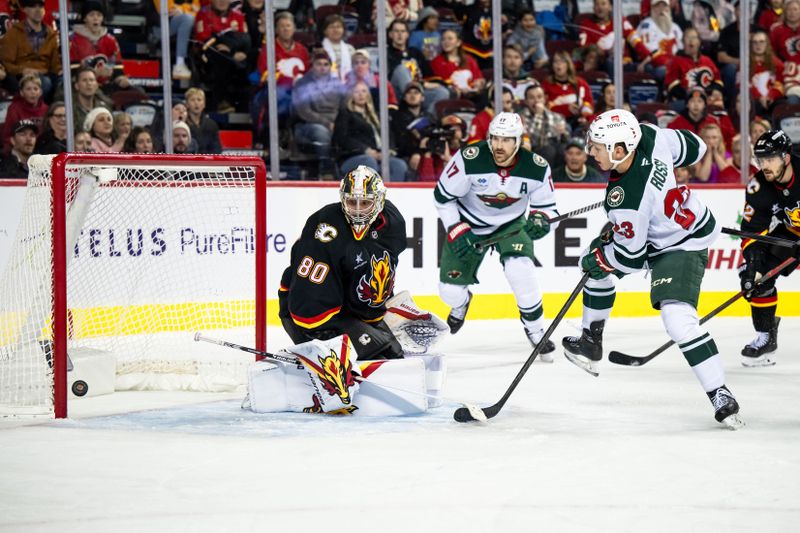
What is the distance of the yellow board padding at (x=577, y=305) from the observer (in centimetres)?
728

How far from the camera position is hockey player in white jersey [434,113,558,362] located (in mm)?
5723

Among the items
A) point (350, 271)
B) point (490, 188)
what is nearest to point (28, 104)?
point (490, 188)

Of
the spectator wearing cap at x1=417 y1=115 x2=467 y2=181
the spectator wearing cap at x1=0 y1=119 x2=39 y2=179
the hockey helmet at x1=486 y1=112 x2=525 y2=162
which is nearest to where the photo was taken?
the hockey helmet at x1=486 y1=112 x2=525 y2=162

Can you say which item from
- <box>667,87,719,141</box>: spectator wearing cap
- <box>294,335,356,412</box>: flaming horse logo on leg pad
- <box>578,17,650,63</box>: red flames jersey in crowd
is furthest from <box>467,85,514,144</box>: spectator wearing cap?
<box>294,335,356,412</box>: flaming horse logo on leg pad

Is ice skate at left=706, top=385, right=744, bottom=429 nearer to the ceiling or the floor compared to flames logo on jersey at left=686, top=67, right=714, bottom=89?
nearer to the floor

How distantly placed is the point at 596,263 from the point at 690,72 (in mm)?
4123

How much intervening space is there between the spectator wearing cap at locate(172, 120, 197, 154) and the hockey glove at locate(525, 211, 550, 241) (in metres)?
2.17

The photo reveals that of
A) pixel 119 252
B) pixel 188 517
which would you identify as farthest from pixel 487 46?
pixel 188 517

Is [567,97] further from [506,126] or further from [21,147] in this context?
[21,147]

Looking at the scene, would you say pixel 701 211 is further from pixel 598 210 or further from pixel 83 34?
pixel 83 34

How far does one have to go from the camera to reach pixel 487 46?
7.45 meters

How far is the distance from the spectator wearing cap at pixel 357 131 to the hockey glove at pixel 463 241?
4.45 ft

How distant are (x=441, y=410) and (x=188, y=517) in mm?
1618

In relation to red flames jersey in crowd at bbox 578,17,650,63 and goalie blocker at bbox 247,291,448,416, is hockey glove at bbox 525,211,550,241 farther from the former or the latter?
red flames jersey in crowd at bbox 578,17,650,63
